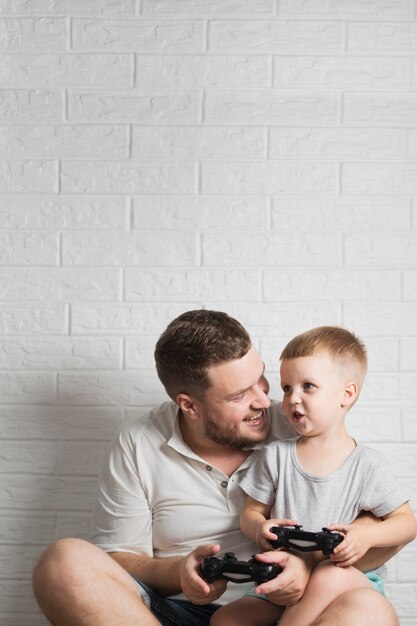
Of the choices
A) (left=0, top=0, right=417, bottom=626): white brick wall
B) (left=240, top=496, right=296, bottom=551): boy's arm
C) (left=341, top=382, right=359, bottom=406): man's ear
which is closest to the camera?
(left=240, top=496, right=296, bottom=551): boy's arm

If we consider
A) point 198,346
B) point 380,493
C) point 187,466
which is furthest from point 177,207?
point 380,493

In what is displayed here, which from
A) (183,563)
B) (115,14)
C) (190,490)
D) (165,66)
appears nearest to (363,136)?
(165,66)

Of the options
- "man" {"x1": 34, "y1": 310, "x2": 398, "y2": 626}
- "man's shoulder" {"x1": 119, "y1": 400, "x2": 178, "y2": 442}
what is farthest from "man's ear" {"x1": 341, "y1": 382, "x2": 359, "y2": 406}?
"man's shoulder" {"x1": 119, "y1": 400, "x2": 178, "y2": 442}

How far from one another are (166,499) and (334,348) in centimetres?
59

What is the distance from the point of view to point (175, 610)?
6.49ft

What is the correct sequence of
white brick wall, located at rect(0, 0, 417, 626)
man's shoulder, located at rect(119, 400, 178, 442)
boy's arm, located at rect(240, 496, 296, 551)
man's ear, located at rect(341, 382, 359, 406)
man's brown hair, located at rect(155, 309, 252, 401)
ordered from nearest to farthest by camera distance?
1. boy's arm, located at rect(240, 496, 296, 551)
2. man's ear, located at rect(341, 382, 359, 406)
3. man's brown hair, located at rect(155, 309, 252, 401)
4. man's shoulder, located at rect(119, 400, 178, 442)
5. white brick wall, located at rect(0, 0, 417, 626)

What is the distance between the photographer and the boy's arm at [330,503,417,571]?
1.72 meters

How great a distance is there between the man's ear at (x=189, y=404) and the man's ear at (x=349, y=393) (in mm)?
374

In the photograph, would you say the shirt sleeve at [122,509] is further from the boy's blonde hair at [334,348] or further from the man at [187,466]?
the boy's blonde hair at [334,348]

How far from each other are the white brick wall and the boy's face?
0.46 metres

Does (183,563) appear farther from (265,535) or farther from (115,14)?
(115,14)

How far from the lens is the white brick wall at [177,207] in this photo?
92.2 inches

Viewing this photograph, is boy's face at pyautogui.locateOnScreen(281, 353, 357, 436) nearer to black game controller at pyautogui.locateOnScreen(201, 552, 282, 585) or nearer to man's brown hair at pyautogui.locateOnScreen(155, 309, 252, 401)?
man's brown hair at pyautogui.locateOnScreen(155, 309, 252, 401)

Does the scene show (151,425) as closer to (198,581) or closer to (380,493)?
(198,581)
